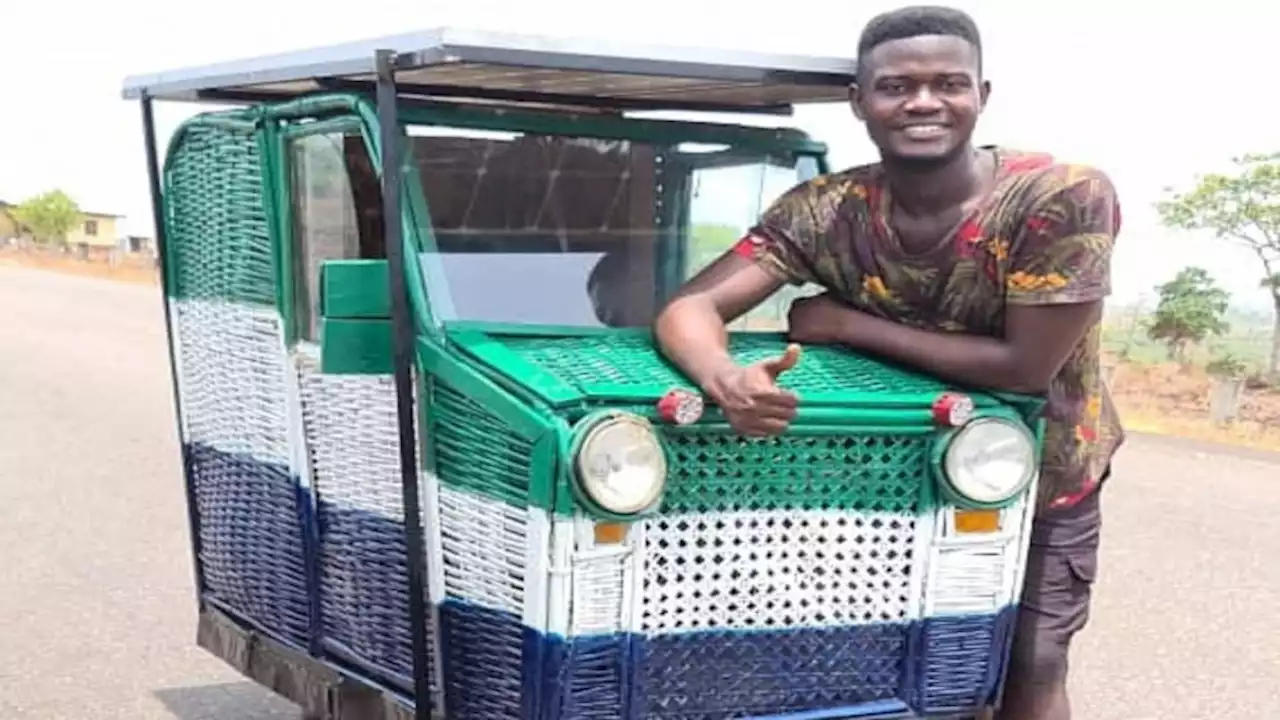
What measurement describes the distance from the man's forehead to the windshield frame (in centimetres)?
93

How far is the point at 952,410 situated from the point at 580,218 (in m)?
1.30

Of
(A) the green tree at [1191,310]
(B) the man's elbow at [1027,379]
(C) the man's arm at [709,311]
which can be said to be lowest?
(A) the green tree at [1191,310]

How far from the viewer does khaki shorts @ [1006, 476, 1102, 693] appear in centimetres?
373

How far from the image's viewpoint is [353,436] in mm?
3914

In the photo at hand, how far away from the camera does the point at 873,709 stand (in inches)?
139

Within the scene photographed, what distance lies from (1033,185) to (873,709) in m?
1.13

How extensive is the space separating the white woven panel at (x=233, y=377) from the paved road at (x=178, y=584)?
1.22m

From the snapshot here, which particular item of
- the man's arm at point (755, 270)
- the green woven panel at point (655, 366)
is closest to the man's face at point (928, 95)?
the man's arm at point (755, 270)

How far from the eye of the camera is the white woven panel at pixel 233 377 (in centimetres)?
429

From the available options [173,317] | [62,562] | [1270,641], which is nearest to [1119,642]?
[1270,641]

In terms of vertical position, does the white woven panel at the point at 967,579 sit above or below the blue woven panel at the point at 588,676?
above

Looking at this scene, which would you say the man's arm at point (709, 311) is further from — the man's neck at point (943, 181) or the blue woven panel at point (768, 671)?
the blue woven panel at point (768, 671)

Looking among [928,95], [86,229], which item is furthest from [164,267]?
[86,229]

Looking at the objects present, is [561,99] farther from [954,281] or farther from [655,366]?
[954,281]
